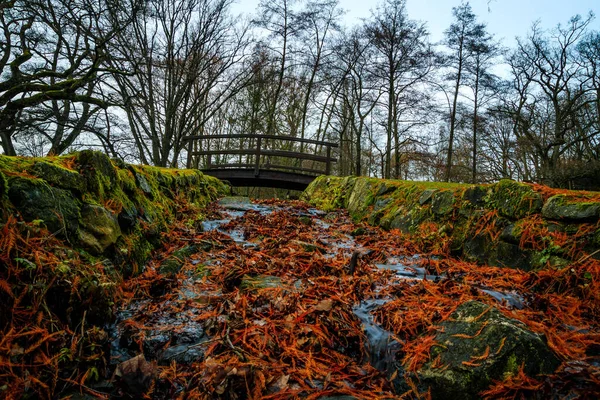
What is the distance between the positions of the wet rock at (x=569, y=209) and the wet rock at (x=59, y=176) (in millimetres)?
3864

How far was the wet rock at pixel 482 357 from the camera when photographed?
138 cm

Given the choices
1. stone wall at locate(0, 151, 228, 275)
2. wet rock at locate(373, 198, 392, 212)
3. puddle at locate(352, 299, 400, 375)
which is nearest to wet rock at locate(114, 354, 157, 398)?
stone wall at locate(0, 151, 228, 275)

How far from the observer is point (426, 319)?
187 centimetres

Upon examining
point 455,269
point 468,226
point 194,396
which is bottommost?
point 194,396

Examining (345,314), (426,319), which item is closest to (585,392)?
(426,319)

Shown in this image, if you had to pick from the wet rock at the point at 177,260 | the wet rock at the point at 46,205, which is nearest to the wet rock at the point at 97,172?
the wet rock at the point at 46,205

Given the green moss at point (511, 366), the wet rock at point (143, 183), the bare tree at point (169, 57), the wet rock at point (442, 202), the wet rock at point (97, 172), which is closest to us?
the green moss at point (511, 366)

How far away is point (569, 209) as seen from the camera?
252 cm

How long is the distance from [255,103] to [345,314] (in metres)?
15.9

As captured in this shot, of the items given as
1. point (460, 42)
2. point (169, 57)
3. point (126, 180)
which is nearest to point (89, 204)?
point (126, 180)

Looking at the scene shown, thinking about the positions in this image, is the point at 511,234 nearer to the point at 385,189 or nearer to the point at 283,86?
the point at 385,189

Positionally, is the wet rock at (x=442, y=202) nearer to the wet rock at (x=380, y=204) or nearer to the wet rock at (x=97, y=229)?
the wet rock at (x=380, y=204)

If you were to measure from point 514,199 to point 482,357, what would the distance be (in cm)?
214

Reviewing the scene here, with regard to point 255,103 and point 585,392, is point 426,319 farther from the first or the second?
point 255,103
